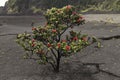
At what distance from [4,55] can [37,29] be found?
354 centimetres

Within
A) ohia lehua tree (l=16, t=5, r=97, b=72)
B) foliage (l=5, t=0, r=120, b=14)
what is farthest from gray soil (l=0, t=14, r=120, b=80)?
foliage (l=5, t=0, r=120, b=14)

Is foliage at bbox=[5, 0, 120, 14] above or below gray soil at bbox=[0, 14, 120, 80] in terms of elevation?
above

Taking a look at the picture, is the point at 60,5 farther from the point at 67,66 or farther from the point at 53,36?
the point at 53,36

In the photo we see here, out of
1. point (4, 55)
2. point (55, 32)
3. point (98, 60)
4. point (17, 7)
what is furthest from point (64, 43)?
point (17, 7)

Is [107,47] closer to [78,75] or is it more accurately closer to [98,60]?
[98,60]

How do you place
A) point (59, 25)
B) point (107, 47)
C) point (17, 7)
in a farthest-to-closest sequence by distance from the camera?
point (17, 7)
point (107, 47)
point (59, 25)

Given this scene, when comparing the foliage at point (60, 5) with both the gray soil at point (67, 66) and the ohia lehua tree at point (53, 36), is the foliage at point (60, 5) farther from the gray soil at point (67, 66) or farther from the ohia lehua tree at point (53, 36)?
the ohia lehua tree at point (53, 36)

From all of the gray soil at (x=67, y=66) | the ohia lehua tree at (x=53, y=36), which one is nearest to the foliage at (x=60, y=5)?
the gray soil at (x=67, y=66)

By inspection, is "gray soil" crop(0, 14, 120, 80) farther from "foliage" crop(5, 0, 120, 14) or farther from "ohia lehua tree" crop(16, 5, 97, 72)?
"foliage" crop(5, 0, 120, 14)

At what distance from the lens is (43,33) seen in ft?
Answer: 33.2

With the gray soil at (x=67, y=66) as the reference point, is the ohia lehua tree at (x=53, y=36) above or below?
above

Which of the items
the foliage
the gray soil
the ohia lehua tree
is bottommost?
the gray soil

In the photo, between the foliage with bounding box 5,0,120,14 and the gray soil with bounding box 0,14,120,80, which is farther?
the foliage with bounding box 5,0,120,14

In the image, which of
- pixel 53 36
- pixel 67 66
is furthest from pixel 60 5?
pixel 53 36
